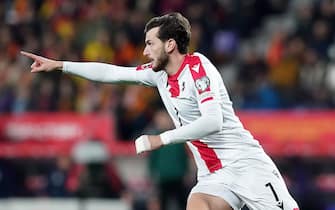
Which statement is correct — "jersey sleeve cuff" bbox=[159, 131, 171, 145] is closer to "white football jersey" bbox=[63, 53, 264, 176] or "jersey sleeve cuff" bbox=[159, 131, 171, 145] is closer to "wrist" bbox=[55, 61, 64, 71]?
"white football jersey" bbox=[63, 53, 264, 176]

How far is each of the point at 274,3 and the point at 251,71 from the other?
2.19 metres

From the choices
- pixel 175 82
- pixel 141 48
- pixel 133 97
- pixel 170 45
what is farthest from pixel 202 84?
pixel 141 48

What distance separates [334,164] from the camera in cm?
1461

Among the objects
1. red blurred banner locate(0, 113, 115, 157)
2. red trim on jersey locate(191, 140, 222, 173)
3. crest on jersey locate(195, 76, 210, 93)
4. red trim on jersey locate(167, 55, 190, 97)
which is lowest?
red trim on jersey locate(191, 140, 222, 173)

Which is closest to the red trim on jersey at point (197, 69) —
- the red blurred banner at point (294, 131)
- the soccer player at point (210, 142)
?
the soccer player at point (210, 142)

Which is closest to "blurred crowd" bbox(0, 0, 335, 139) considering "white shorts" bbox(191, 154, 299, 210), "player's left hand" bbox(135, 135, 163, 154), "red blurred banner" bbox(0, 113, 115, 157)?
"red blurred banner" bbox(0, 113, 115, 157)

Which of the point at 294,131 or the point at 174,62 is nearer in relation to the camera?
the point at 174,62

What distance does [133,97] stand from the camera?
16062 mm

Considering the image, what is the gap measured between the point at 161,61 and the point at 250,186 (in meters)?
1.18

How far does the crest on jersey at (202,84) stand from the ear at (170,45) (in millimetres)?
369

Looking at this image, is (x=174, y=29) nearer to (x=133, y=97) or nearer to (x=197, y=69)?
(x=197, y=69)

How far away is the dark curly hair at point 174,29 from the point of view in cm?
846

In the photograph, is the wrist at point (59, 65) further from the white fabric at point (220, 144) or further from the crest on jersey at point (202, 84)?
the crest on jersey at point (202, 84)

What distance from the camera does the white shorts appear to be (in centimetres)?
852
